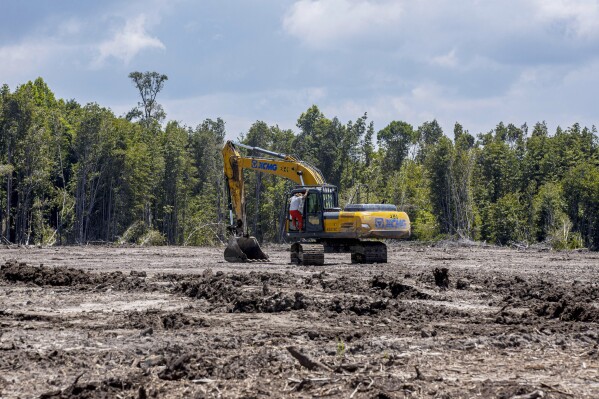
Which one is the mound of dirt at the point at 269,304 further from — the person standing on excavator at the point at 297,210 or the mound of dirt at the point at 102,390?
the person standing on excavator at the point at 297,210

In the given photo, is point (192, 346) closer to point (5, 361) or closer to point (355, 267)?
point (5, 361)

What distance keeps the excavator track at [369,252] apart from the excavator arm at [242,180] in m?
2.76

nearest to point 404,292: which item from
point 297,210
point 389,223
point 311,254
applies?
point 311,254

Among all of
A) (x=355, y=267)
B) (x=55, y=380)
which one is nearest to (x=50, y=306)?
(x=55, y=380)

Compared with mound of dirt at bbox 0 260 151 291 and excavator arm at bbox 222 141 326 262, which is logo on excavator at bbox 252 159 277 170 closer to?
excavator arm at bbox 222 141 326 262

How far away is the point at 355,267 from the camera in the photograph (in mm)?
25844

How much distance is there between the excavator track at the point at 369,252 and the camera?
2773 centimetres

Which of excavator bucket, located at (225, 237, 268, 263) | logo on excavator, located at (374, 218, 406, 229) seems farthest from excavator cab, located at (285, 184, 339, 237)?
excavator bucket, located at (225, 237, 268, 263)

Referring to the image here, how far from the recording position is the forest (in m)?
63.4

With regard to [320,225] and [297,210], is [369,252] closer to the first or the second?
[320,225]

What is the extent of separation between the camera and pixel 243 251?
2767cm

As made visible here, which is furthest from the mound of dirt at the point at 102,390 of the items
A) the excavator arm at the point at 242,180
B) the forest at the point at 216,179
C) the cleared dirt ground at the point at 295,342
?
the forest at the point at 216,179

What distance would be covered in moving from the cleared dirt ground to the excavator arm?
9.21 metres

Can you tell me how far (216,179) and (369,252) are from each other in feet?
203
